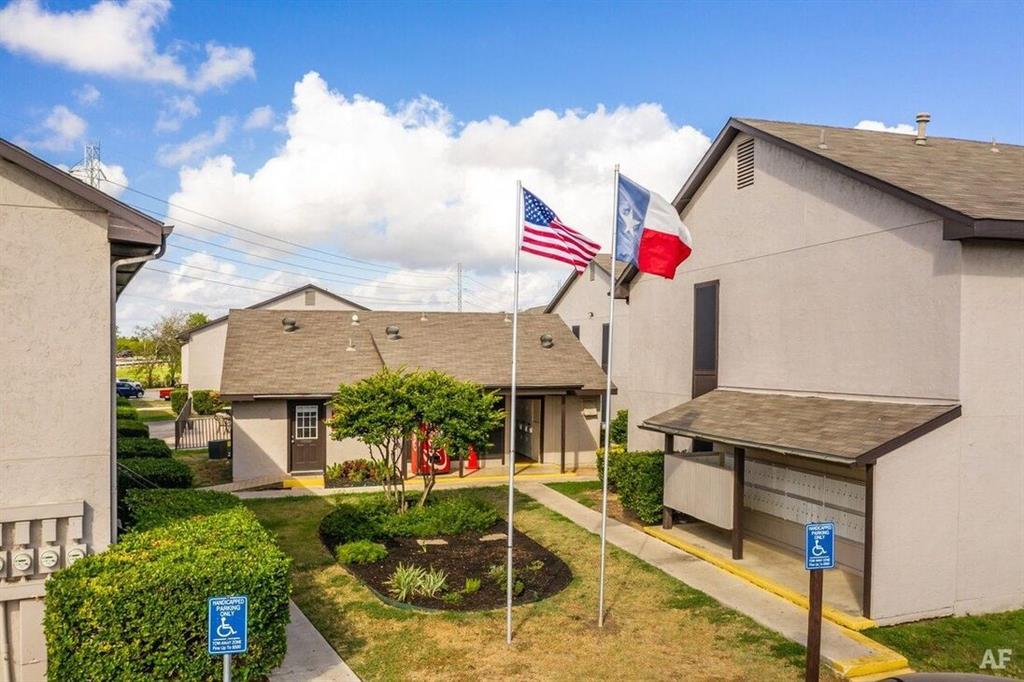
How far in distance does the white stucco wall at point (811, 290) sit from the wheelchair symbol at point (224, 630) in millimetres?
10558

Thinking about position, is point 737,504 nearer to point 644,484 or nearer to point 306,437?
point 644,484

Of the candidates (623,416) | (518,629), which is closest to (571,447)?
(623,416)

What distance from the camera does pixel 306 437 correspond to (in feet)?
74.8

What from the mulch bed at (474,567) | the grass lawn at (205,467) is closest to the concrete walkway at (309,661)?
the mulch bed at (474,567)

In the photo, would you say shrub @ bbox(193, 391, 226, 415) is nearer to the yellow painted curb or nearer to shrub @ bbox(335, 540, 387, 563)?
shrub @ bbox(335, 540, 387, 563)

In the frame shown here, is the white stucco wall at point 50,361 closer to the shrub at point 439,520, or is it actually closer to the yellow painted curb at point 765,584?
the shrub at point 439,520

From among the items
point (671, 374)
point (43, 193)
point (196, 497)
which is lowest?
point (196, 497)

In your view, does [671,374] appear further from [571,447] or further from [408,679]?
[408,679]

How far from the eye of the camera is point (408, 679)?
8.88 meters

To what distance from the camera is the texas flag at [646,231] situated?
11.0 meters

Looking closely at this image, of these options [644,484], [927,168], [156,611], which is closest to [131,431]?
[644,484]

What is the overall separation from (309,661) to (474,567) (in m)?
4.28

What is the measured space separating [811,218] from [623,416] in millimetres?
16446

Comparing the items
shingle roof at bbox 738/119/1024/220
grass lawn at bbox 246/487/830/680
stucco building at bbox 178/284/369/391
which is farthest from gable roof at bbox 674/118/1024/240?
stucco building at bbox 178/284/369/391
